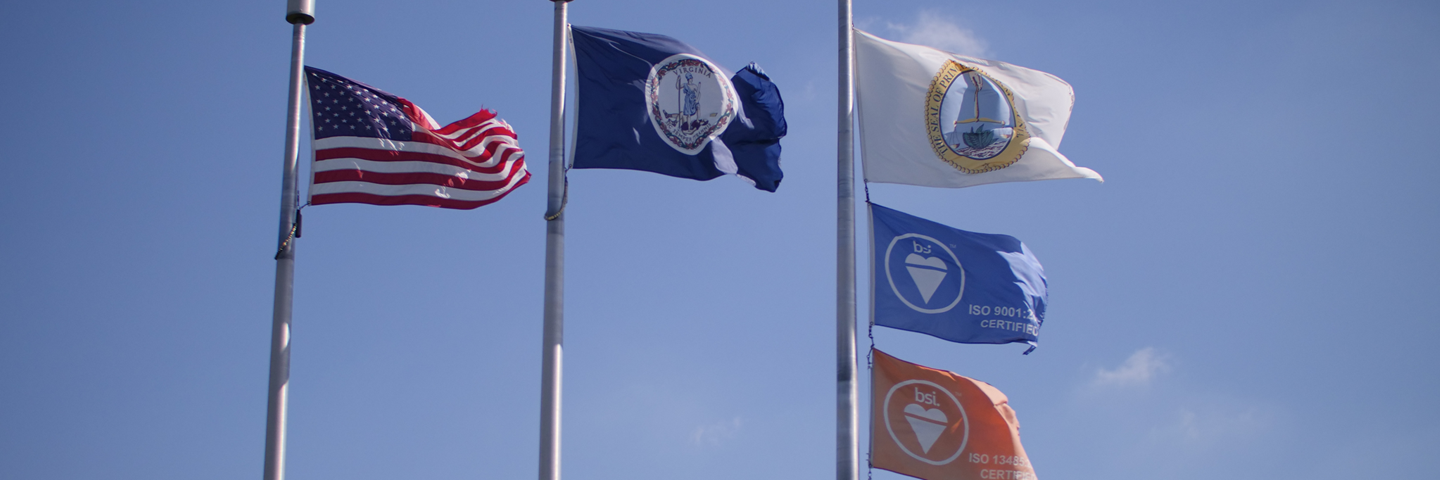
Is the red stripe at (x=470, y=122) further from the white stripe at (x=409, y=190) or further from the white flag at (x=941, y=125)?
the white flag at (x=941, y=125)

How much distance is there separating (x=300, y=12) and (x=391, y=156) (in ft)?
8.88

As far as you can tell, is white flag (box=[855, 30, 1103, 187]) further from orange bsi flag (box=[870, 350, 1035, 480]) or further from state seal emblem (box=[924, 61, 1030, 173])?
orange bsi flag (box=[870, 350, 1035, 480])

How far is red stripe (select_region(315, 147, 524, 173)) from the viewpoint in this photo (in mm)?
22844

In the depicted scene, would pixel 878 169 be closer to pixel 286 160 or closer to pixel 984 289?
pixel 984 289

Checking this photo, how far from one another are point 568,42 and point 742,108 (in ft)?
9.42

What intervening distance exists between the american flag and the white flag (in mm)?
5658

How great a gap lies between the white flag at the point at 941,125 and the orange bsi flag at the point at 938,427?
123 inches

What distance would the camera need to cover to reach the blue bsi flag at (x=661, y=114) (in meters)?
22.7

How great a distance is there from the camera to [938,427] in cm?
2242

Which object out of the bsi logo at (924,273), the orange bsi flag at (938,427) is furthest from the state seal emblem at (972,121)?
the orange bsi flag at (938,427)

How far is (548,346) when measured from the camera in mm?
21453

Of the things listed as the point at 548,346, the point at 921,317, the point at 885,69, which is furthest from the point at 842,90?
the point at 548,346

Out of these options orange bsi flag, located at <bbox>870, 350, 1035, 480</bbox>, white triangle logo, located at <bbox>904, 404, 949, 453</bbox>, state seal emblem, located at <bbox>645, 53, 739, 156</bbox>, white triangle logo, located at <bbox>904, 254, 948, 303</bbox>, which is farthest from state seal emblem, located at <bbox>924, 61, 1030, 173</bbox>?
white triangle logo, located at <bbox>904, 404, 949, 453</bbox>

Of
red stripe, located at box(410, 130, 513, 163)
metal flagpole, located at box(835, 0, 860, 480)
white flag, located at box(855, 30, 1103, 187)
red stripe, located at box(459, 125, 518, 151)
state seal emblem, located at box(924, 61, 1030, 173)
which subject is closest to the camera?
metal flagpole, located at box(835, 0, 860, 480)
